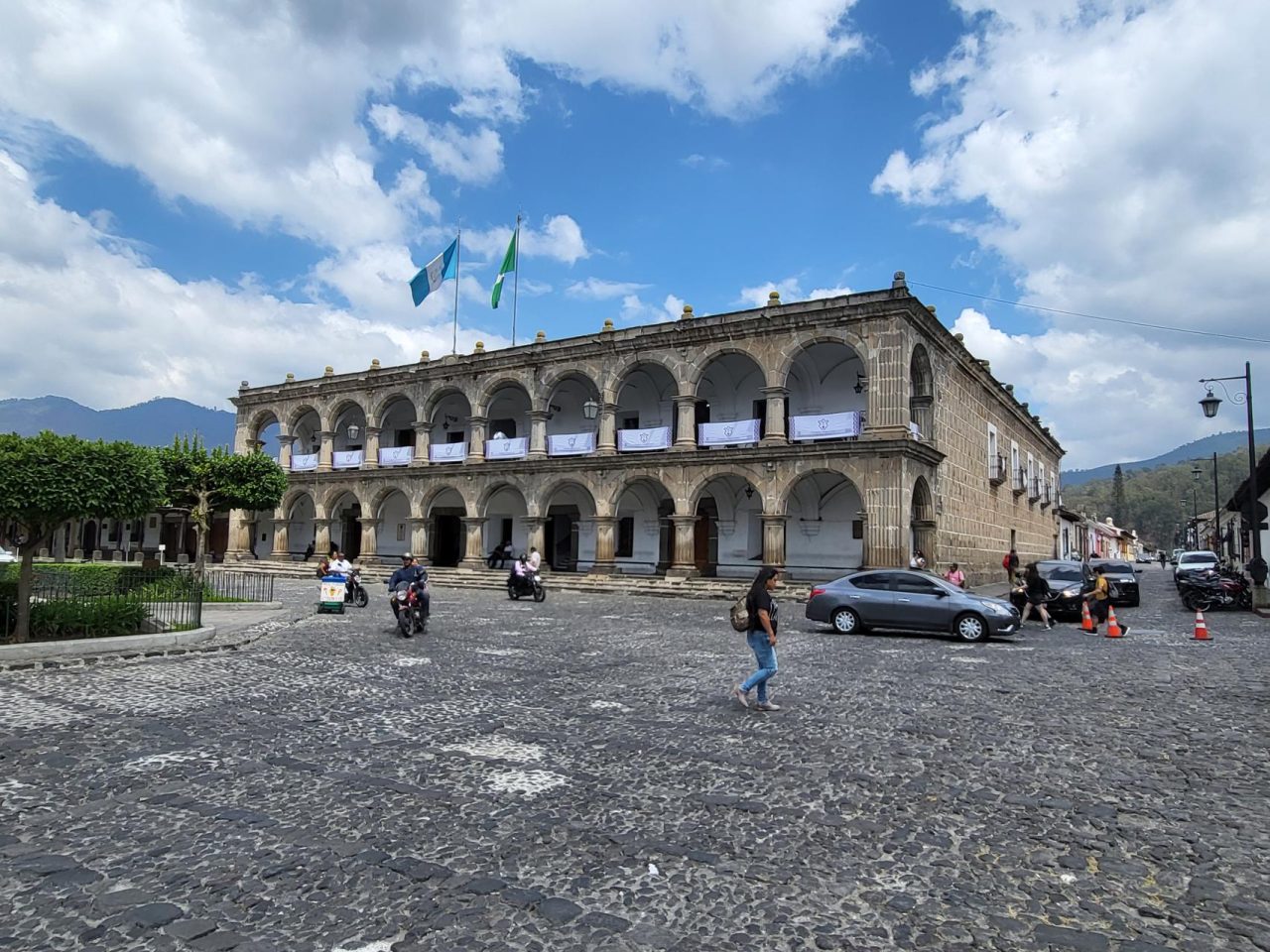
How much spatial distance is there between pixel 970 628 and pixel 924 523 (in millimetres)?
10143

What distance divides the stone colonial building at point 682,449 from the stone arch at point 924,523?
2.5 inches

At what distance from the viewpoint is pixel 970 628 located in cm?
1402

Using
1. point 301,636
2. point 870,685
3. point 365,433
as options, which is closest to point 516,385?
point 365,433

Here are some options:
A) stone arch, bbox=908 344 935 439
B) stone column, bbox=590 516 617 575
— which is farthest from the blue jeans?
stone column, bbox=590 516 617 575

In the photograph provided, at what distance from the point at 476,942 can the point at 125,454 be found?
9847 millimetres

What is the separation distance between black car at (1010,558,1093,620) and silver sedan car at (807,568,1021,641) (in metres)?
2.78

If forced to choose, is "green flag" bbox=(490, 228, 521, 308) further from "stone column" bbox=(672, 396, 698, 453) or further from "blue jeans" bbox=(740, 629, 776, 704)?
"blue jeans" bbox=(740, 629, 776, 704)

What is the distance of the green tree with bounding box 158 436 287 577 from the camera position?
20.9m

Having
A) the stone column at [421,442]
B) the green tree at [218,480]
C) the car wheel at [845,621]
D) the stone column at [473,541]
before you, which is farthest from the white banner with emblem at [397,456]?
the car wheel at [845,621]

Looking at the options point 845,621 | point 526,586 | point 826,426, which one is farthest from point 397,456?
point 845,621

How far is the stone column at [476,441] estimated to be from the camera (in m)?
29.4

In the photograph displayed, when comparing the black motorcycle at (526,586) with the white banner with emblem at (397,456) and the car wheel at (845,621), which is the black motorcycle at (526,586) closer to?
the car wheel at (845,621)

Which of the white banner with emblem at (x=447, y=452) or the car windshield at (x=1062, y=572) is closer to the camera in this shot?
the car windshield at (x=1062, y=572)

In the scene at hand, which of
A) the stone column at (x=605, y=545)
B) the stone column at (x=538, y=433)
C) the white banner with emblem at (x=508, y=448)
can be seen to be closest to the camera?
the stone column at (x=605, y=545)
